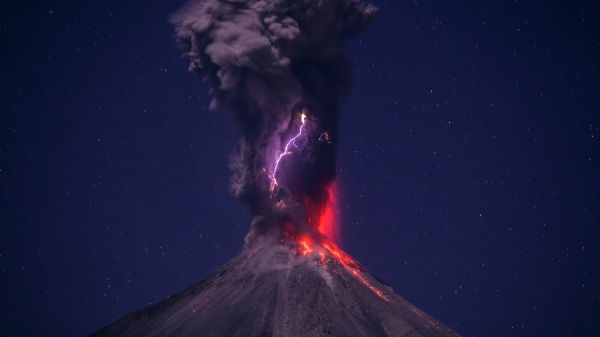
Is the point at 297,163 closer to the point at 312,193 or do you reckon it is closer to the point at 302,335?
the point at 312,193

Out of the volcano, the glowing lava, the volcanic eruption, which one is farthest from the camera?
the glowing lava

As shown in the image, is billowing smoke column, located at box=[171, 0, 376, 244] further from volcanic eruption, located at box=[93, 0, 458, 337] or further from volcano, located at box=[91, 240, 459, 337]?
volcano, located at box=[91, 240, 459, 337]

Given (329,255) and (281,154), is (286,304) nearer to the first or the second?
(329,255)

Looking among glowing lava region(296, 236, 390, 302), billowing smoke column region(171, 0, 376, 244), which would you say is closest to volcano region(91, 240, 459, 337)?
glowing lava region(296, 236, 390, 302)

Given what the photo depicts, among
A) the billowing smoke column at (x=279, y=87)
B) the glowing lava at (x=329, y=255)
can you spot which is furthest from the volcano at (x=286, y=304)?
the billowing smoke column at (x=279, y=87)

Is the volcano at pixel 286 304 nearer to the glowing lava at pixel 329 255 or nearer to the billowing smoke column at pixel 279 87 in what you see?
the glowing lava at pixel 329 255
